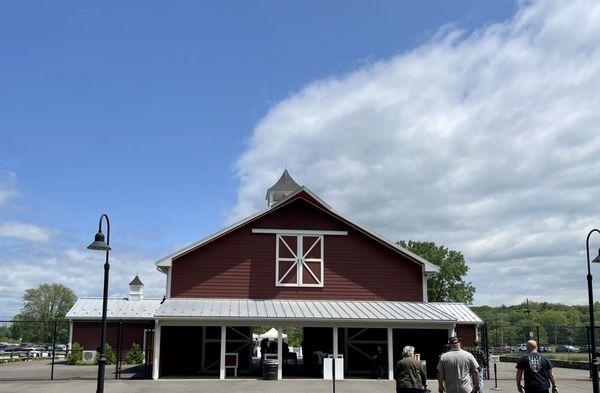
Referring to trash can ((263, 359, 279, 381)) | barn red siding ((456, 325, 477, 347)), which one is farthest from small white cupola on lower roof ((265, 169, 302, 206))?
trash can ((263, 359, 279, 381))

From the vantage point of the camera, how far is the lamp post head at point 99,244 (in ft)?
48.1

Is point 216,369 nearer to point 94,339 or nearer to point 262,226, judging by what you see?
point 262,226

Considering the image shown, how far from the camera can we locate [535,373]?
35.4 ft

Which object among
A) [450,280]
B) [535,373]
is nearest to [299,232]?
[535,373]

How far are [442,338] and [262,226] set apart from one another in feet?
29.4

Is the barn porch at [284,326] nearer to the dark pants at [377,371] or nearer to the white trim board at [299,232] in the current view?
the dark pants at [377,371]

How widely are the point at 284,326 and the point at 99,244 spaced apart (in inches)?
410

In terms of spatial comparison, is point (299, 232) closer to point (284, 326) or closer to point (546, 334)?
point (284, 326)

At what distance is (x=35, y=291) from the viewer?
9694 cm

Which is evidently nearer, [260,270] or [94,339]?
[260,270]

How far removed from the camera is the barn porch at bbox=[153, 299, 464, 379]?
2262 cm

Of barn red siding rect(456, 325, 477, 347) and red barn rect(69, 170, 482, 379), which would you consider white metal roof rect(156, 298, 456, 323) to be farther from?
barn red siding rect(456, 325, 477, 347)

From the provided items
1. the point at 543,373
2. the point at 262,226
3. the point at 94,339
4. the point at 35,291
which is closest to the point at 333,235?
the point at 262,226

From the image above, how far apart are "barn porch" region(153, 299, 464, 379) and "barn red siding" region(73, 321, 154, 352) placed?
45.9 ft
